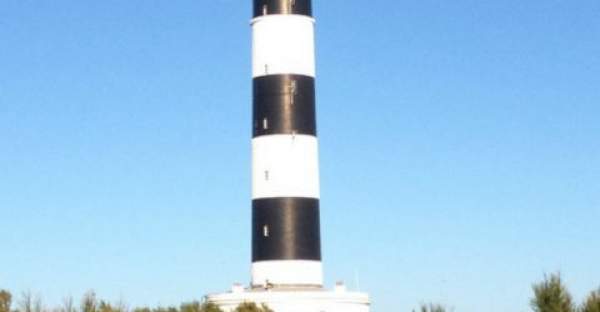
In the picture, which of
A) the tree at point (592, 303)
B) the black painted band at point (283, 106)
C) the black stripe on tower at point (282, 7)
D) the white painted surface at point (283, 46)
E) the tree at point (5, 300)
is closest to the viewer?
the tree at point (592, 303)

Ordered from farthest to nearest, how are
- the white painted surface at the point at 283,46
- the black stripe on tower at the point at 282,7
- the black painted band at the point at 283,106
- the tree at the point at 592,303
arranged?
1. the black stripe on tower at the point at 282,7
2. the white painted surface at the point at 283,46
3. the black painted band at the point at 283,106
4. the tree at the point at 592,303

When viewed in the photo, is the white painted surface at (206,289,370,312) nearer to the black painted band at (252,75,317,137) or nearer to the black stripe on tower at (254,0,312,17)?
the black painted band at (252,75,317,137)

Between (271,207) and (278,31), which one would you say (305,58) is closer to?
(278,31)

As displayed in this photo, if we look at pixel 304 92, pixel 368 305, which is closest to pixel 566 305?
pixel 368 305

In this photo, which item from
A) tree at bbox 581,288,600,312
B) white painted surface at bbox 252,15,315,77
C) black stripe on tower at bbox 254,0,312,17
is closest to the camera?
tree at bbox 581,288,600,312

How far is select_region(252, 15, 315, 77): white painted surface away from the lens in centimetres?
4738

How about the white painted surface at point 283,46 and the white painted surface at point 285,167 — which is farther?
the white painted surface at point 283,46

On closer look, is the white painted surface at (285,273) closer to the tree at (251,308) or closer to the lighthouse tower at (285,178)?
the lighthouse tower at (285,178)

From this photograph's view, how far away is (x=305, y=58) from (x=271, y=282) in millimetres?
8651

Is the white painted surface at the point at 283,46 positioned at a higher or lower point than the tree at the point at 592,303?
higher

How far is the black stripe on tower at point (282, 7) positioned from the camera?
4794 cm

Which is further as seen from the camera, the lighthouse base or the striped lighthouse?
the striped lighthouse

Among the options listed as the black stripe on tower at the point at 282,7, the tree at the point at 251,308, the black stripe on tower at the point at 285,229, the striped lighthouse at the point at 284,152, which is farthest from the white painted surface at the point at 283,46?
the tree at the point at 251,308

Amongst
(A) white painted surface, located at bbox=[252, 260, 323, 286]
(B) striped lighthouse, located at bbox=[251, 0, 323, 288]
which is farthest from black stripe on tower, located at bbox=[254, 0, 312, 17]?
(A) white painted surface, located at bbox=[252, 260, 323, 286]
